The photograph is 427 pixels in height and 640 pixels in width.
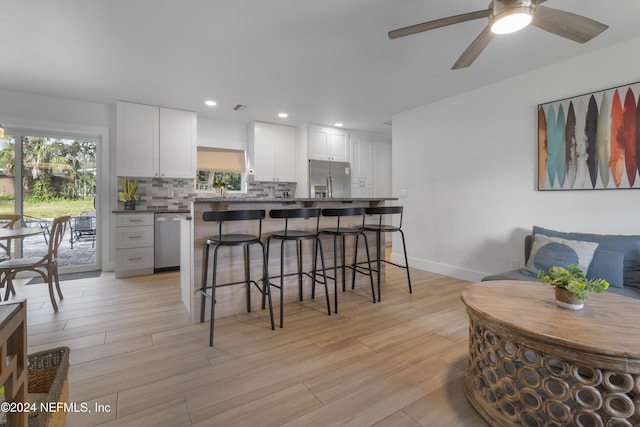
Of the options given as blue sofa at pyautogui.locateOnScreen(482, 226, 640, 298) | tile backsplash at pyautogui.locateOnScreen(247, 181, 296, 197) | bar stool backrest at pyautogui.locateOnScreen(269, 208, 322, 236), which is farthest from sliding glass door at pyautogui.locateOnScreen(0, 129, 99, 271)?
blue sofa at pyautogui.locateOnScreen(482, 226, 640, 298)

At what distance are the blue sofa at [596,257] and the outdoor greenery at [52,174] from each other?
5352 mm

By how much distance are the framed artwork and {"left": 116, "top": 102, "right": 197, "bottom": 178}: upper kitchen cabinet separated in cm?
466

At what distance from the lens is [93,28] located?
2385 mm

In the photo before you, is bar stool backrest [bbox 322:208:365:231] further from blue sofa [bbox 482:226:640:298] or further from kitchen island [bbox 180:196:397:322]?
blue sofa [bbox 482:226:640:298]

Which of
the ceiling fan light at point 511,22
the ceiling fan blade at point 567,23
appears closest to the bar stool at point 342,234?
the ceiling fan light at point 511,22

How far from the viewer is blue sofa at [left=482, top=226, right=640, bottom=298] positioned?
2.29m

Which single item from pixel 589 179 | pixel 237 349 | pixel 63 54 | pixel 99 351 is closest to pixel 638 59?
pixel 589 179

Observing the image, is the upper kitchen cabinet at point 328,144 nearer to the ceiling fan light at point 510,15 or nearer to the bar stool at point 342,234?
the bar stool at point 342,234

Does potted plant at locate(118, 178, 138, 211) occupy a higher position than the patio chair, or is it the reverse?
potted plant at locate(118, 178, 138, 211)

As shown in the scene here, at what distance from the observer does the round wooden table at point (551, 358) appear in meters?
1.13

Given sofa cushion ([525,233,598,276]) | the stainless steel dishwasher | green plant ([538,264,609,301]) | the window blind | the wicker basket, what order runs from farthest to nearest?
Answer: the window blind < the stainless steel dishwasher < sofa cushion ([525,233,598,276]) < green plant ([538,264,609,301]) < the wicker basket

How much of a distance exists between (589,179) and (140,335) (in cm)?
419

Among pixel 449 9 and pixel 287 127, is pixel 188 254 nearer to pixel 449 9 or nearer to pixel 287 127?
pixel 449 9

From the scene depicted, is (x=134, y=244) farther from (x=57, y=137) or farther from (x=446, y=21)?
(x=446, y=21)
